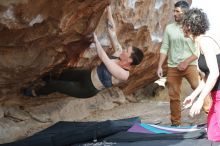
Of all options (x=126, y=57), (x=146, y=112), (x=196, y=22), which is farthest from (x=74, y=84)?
(x=146, y=112)

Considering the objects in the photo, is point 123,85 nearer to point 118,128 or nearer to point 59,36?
point 118,128

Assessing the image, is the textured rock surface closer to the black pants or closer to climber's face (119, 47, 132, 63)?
the black pants

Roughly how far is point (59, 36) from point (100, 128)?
115 centimetres

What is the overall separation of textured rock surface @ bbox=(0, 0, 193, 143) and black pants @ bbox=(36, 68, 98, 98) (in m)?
0.17

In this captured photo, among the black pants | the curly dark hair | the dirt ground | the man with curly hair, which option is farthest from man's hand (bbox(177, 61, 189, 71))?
the curly dark hair

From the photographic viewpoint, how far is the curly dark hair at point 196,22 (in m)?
4.20

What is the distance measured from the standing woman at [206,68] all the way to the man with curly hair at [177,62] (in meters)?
1.17

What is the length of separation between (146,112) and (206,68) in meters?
3.26

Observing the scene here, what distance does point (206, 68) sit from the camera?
4289 millimetres

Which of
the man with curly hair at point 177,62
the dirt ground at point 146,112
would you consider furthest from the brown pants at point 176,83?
the dirt ground at point 146,112

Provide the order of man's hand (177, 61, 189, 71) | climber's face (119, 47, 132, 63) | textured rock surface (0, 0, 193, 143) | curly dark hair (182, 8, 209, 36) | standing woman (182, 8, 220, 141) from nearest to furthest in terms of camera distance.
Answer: standing woman (182, 8, 220, 141) < curly dark hair (182, 8, 209, 36) < textured rock surface (0, 0, 193, 143) < climber's face (119, 47, 132, 63) < man's hand (177, 61, 189, 71)

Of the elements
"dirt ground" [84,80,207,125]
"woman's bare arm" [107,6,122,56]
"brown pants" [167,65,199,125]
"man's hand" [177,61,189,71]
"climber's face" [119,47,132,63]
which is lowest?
"dirt ground" [84,80,207,125]

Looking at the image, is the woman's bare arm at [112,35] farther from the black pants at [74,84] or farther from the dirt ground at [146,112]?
the dirt ground at [146,112]

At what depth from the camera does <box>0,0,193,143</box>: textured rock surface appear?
431 centimetres
